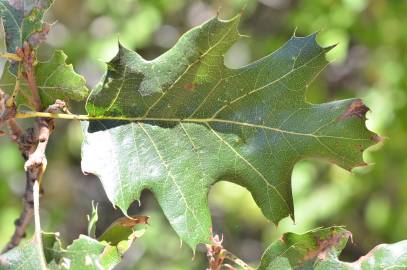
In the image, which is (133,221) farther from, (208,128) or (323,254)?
(323,254)

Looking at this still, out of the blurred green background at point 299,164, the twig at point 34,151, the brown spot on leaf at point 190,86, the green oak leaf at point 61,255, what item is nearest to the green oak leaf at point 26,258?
the green oak leaf at point 61,255

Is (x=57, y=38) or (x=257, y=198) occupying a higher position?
(x=257, y=198)

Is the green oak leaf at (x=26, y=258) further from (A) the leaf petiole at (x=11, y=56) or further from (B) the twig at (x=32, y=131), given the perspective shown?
(A) the leaf petiole at (x=11, y=56)

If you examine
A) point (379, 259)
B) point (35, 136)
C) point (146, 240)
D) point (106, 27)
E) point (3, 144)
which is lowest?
point (146, 240)

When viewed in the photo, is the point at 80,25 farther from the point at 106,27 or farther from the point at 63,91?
the point at 63,91

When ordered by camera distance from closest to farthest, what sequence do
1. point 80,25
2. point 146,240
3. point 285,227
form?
point 285,227, point 146,240, point 80,25

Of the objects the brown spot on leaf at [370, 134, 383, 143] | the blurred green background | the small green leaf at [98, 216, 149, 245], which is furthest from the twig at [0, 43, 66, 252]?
the blurred green background

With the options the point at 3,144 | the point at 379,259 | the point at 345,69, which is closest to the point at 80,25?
the point at 3,144

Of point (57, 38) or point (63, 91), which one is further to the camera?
point (57, 38)
